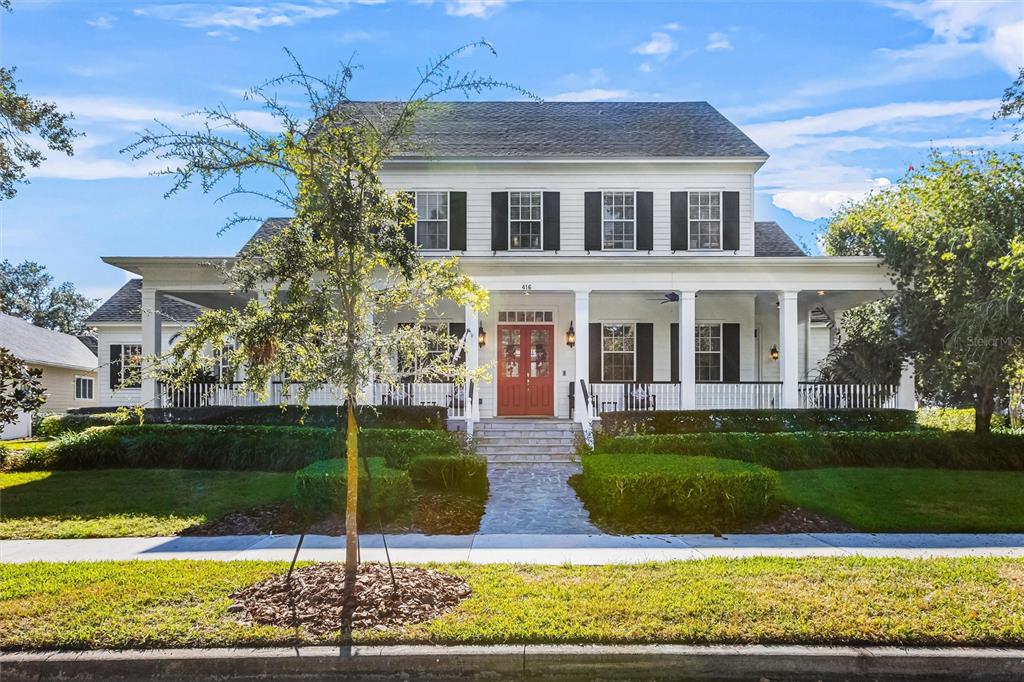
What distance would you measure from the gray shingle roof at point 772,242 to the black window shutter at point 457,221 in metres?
7.55

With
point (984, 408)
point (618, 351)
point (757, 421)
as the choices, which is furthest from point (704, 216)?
point (984, 408)

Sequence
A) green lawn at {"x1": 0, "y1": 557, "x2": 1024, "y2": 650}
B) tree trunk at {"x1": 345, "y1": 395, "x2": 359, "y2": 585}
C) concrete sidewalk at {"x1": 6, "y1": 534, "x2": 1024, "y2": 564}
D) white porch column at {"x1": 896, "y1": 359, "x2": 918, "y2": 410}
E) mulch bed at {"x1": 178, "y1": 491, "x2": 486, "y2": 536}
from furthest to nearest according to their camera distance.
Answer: white porch column at {"x1": 896, "y1": 359, "x2": 918, "y2": 410}
mulch bed at {"x1": 178, "y1": 491, "x2": 486, "y2": 536}
concrete sidewalk at {"x1": 6, "y1": 534, "x2": 1024, "y2": 564}
tree trunk at {"x1": 345, "y1": 395, "x2": 359, "y2": 585}
green lawn at {"x1": 0, "y1": 557, "x2": 1024, "y2": 650}

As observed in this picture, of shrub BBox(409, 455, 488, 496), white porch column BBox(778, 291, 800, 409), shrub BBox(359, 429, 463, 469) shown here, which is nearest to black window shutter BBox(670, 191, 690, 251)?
white porch column BBox(778, 291, 800, 409)

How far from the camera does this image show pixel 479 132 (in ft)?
61.0

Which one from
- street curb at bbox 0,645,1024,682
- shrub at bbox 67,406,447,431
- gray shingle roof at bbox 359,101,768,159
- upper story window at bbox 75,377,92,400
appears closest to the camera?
street curb at bbox 0,645,1024,682

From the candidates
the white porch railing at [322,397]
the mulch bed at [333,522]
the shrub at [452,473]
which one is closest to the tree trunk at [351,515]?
the mulch bed at [333,522]

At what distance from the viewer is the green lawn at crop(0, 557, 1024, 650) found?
15.3 feet

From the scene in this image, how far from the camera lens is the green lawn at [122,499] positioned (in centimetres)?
864

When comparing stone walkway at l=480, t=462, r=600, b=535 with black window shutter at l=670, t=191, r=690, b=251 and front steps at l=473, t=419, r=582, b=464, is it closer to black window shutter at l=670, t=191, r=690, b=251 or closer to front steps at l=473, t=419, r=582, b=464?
front steps at l=473, t=419, r=582, b=464

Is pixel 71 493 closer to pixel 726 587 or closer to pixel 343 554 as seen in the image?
pixel 343 554

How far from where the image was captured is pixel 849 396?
51.8ft

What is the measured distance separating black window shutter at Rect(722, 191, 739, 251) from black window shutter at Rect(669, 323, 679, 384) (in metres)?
2.32

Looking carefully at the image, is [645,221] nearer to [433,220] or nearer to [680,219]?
[680,219]

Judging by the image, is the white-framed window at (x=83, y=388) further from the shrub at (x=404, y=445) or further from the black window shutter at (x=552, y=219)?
the shrub at (x=404, y=445)
